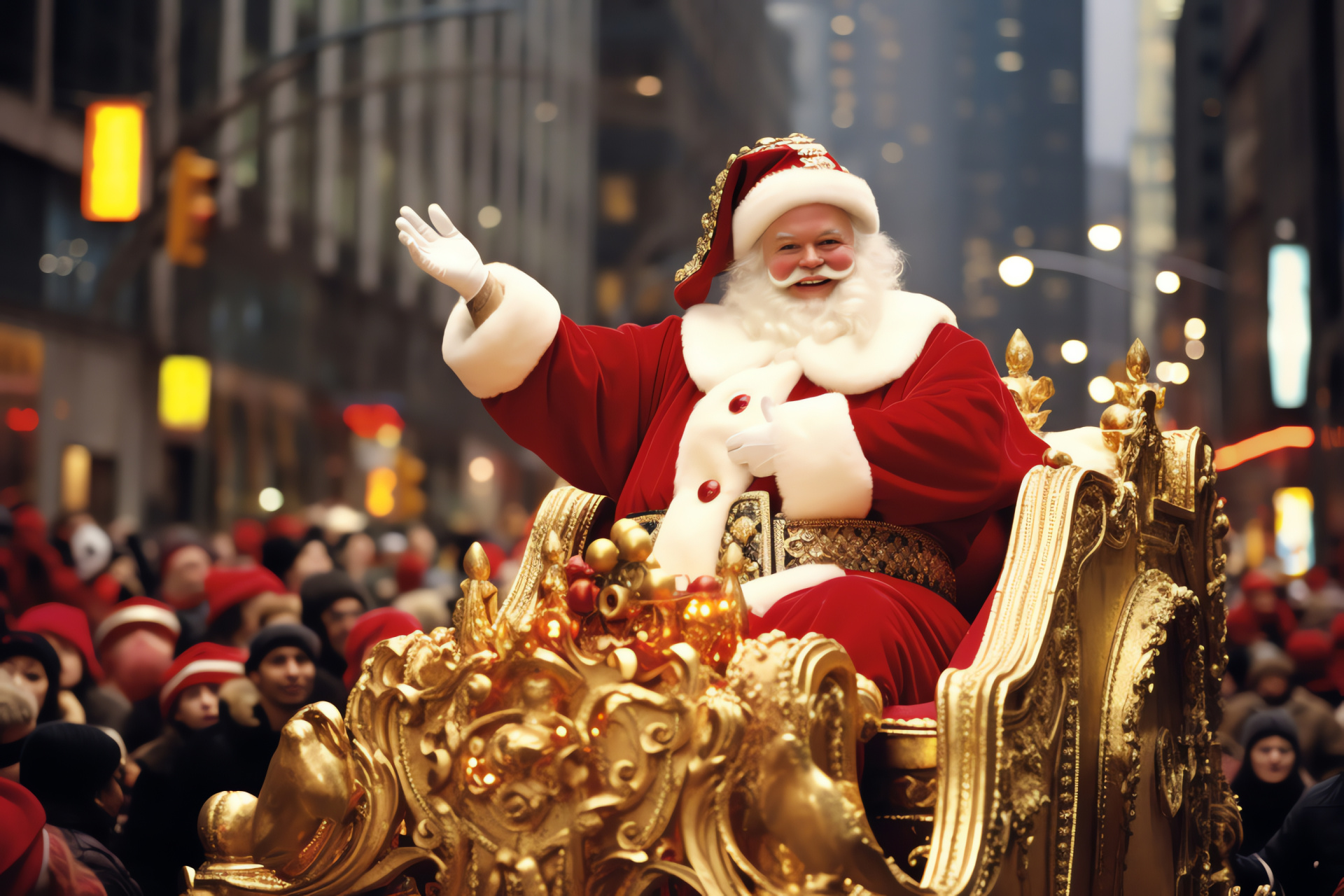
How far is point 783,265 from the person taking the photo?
3.99 m

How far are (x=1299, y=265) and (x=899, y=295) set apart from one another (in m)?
19.8

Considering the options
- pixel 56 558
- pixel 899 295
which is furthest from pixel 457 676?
pixel 56 558

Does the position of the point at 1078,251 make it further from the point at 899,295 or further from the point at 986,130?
the point at 899,295

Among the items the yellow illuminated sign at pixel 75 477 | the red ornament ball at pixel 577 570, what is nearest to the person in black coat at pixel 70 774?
the red ornament ball at pixel 577 570

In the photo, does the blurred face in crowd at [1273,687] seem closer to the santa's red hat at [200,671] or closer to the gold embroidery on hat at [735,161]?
the gold embroidery on hat at [735,161]

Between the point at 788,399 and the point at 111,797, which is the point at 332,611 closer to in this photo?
the point at 111,797

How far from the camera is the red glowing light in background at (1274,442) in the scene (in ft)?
76.1

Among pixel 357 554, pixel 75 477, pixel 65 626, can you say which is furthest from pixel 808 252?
pixel 75 477

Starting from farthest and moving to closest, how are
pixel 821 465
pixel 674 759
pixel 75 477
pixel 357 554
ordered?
pixel 75 477 → pixel 357 554 → pixel 821 465 → pixel 674 759

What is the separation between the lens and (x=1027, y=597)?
3123 millimetres

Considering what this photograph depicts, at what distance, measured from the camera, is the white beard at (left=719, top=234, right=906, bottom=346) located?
3889 mm

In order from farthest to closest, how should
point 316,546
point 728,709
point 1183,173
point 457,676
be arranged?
point 1183,173 < point 316,546 < point 457,676 < point 728,709

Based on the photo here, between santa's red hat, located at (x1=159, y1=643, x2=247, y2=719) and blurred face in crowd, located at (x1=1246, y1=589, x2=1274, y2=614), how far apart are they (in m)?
6.35

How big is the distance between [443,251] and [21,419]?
1882 cm
